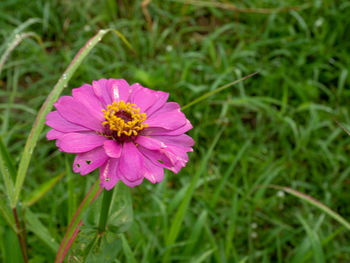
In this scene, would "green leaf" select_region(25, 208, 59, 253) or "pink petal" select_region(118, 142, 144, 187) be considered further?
"green leaf" select_region(25, 208, 59, 253)

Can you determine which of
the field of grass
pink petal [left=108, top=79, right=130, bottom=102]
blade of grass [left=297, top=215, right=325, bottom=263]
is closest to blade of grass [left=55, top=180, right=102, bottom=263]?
the field of grass

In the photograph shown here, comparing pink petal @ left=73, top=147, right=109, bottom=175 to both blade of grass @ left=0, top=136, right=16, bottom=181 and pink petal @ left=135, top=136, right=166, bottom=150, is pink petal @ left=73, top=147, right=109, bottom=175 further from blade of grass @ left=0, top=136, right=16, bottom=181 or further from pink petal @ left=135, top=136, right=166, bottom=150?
blade of grass @ left=0, top=136, right=16, bottom=181

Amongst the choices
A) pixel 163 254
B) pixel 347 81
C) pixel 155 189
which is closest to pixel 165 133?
pixel 163 254

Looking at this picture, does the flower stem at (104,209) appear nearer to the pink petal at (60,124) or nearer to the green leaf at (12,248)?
the pink petal at (60,124)

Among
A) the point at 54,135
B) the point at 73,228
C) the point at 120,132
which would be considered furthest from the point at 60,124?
the point at 73,228

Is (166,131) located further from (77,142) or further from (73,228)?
(73,228)

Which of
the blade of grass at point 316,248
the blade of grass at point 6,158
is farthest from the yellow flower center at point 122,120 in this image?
the blade of grass at point 316,248
